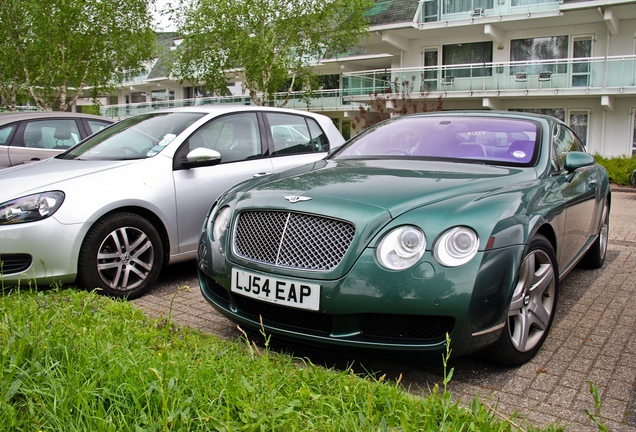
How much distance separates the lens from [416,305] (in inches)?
100

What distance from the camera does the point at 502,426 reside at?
6.80ft

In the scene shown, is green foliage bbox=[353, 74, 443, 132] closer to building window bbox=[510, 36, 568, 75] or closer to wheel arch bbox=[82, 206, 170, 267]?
building window bbox=[510, 36, 568, 75]

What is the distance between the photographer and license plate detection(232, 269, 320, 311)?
107 inches

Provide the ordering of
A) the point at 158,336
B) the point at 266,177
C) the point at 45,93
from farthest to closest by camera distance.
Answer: the point at 45,93, the point at 266,177, the point at 158,336

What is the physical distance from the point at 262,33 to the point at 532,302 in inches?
893

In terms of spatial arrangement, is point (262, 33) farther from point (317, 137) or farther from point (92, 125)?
point (317, 137)

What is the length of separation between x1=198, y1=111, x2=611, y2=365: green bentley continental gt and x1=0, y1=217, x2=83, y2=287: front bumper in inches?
46.7

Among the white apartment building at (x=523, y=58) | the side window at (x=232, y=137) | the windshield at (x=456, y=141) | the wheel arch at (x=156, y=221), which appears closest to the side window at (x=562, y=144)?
the windshield at (x=456, y=141)

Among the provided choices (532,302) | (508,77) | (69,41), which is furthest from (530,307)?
(508,77)

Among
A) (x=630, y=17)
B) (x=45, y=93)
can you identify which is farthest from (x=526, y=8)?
(x=45, y=93)

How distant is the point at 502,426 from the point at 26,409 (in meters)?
1.89

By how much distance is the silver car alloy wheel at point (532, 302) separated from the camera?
2.88 m

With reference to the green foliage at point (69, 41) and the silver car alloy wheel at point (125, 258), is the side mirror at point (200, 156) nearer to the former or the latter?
the silver car alloy wheel at point (125, 258)

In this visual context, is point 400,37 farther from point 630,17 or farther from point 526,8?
point 630,17
